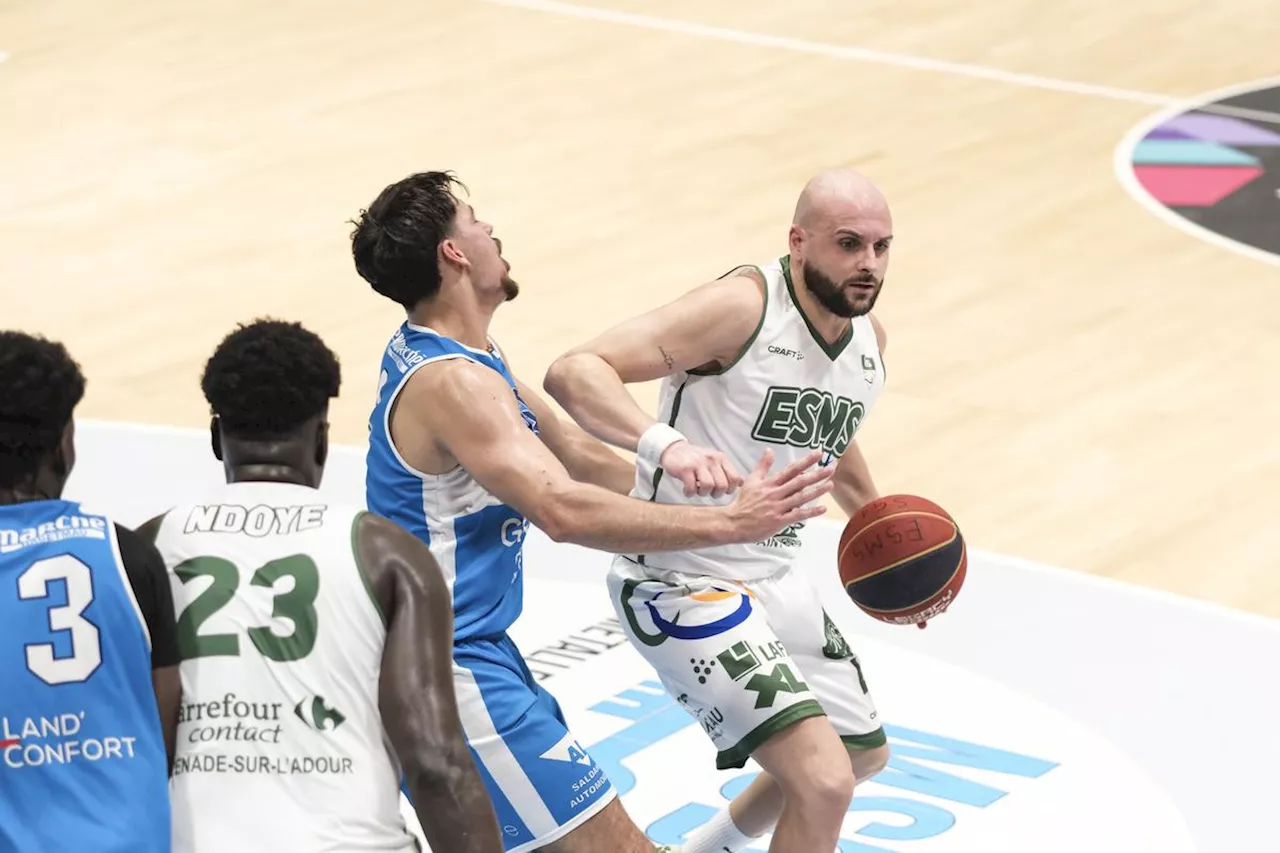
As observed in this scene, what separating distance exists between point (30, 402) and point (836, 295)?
8.86 ft

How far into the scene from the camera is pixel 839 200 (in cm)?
600

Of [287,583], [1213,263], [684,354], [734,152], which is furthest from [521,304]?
[287,583]

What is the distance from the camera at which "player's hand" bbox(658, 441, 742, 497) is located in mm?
5125

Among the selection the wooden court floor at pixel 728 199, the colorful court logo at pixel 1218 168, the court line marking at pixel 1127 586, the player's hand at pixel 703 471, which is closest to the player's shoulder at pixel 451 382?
the player's hand at pixel 703 471

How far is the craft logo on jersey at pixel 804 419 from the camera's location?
19.8 ft

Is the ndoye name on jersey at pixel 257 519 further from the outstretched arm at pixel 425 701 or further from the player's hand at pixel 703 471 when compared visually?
the player's hand at pixel 703 471

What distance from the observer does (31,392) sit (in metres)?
3.98

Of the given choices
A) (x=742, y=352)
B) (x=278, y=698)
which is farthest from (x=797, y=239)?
(x=278, y=698)

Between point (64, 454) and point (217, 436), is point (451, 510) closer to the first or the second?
point (217, 436)

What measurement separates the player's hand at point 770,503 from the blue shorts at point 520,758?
698mm

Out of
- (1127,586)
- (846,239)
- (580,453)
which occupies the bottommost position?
(1127,586)

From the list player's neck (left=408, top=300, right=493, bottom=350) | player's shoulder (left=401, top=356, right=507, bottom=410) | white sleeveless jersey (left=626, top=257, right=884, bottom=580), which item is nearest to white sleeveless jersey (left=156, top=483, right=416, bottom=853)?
player's shoulder (left=401, top=356, right=507, bottom=410)

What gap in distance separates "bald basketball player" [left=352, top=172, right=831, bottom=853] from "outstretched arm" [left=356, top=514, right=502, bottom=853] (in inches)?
34.4

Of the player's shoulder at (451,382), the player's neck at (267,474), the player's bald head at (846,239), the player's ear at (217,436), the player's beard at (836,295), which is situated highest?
the player's ear at (217,436)
